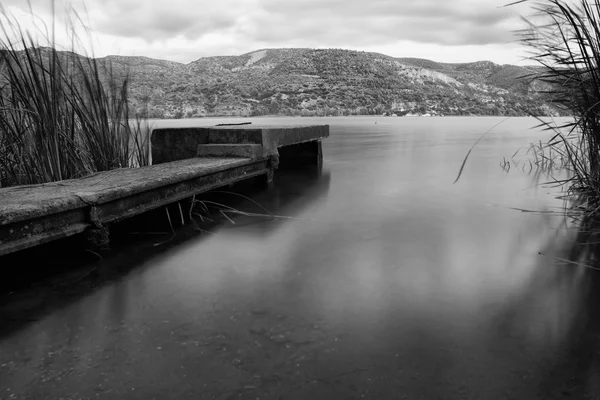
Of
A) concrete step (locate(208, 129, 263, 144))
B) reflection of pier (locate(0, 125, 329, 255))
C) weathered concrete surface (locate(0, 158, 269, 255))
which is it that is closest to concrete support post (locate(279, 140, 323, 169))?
reflection of pier (locate(0, 125, 329, 255))

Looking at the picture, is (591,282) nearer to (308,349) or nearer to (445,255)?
(445,255)

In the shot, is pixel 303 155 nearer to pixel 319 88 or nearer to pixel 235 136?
pixel 235 136

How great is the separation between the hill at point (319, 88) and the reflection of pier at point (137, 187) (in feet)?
122

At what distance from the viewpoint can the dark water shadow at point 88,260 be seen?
2.08 metres

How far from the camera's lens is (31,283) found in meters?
2.30

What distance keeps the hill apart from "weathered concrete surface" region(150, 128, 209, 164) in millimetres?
37010

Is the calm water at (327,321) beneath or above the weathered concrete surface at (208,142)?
beneath

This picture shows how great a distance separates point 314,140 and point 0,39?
202 inches

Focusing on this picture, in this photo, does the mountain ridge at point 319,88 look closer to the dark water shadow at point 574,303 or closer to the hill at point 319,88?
the hill at point 319,88

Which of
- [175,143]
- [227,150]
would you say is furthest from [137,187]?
[175,143]

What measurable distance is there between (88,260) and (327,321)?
5.10ft

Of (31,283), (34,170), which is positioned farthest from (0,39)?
(31,283)

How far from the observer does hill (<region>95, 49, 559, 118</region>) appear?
54.3 m

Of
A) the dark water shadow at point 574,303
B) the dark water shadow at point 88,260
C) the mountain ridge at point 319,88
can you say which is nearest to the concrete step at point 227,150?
the dark water shadow at point 88,260
